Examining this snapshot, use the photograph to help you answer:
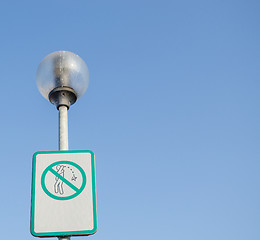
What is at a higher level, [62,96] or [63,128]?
[62,96]

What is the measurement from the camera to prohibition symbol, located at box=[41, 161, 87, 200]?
3105mm

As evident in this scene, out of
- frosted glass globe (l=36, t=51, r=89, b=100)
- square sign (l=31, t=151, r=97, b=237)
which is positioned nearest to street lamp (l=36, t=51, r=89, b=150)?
frosted glass globe (l=36, t=51, r=89, b=100)

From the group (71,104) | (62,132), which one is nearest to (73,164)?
(62,132)

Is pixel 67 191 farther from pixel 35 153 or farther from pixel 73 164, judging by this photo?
pixel 35 153

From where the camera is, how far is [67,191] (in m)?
3.12

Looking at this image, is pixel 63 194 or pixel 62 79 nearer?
pixel 63 194

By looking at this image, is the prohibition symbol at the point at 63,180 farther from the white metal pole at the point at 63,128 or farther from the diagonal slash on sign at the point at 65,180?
the white metal pole at the point at 63,128

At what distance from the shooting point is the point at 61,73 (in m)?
3.87

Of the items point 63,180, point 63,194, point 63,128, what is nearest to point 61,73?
point 63,128

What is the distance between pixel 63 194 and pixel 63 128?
74 centimetres

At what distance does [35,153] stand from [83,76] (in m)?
1.12

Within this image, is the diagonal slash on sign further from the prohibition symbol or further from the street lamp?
the street lamp

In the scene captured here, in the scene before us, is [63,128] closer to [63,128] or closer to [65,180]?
[63,128]

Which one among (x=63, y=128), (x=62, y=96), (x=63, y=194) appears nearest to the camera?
(x=63, y=194)
